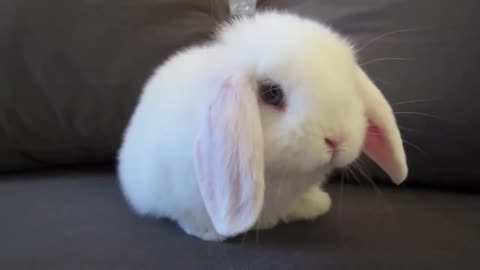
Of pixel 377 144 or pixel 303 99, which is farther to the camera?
pixel 377 144

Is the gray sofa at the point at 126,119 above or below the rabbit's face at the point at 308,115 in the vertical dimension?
below

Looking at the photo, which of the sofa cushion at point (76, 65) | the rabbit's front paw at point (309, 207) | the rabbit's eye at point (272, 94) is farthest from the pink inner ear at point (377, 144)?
the sofa cushion at point (76, 65)

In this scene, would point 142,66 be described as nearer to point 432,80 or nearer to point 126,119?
point 126,119

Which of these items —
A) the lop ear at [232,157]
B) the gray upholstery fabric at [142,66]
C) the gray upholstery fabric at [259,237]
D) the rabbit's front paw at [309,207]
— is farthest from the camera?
the gray upholstery fabric at [142,66]

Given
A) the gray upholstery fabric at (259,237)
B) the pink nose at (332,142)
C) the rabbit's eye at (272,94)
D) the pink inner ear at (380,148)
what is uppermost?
the rabbit's eye at (272,94)

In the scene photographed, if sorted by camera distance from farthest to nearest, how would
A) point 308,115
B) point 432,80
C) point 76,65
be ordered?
1. point 76,65
2. point 432,80
3. point 308,115

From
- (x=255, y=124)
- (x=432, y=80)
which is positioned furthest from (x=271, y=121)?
(x=432, y=80)

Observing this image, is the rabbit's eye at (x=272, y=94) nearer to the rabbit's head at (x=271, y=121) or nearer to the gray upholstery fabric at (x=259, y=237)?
the rabbit's head at (x=271, y=121)

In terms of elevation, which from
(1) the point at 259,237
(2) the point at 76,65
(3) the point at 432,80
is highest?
(3) the point at 432,80
